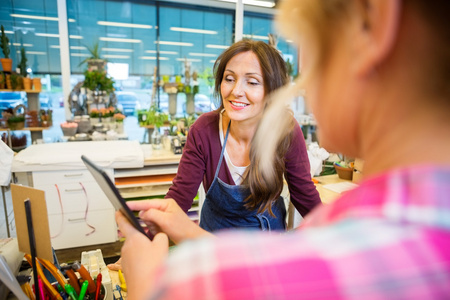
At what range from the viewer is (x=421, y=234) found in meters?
0.24

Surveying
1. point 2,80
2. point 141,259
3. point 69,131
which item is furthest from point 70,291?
point 2,80

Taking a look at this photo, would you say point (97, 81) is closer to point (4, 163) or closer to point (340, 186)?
point (4, 163)

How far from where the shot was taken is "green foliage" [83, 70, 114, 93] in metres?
4.19

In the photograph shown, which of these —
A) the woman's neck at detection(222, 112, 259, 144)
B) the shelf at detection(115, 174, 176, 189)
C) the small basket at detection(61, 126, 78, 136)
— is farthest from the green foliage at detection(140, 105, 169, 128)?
the woman's neck at detection(222, 112, 259, 144)

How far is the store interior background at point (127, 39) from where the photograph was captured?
16.8ft

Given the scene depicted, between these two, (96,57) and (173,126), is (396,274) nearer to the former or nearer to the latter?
(173,126)

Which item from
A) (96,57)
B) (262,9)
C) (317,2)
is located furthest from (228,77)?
(262,9)

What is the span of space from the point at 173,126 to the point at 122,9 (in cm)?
329

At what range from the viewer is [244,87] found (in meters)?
1.50

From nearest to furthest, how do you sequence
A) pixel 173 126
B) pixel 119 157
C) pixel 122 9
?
pixel 119 157, pixel 173 126, pixel 122 9

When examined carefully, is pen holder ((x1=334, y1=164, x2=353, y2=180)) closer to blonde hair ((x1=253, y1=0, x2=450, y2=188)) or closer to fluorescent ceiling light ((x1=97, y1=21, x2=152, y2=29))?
blonde hair ((x1=253, y1=0, x2=450, y2=188))

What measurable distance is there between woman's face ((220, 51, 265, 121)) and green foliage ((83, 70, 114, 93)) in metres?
3.18

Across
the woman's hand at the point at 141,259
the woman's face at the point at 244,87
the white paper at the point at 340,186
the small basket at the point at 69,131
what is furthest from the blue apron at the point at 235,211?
the small basket at the point at 69,131

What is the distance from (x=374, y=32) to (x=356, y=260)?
0.21 meters
